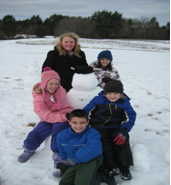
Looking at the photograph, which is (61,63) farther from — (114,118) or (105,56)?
(114,118)

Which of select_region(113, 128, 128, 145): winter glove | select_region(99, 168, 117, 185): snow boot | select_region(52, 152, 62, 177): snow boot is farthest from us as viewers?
select_region(113, 128, 128, 145): winter glove

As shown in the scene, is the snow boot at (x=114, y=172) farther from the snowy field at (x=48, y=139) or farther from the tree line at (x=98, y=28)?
the tree line at (x=98, y=28)

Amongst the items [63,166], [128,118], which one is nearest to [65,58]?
[128,118]

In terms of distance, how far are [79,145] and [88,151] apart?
0.15 m

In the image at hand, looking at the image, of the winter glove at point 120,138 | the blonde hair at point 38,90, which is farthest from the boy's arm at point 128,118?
the blonde hair at point 38,90

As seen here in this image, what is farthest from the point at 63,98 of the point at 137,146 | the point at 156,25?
the point at 156,25

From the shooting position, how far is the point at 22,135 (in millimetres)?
2564

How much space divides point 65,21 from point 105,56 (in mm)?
39623

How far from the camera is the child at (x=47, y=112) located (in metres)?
2.04

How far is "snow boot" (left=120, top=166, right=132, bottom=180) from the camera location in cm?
176

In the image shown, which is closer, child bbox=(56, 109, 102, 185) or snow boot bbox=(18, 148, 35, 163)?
child bbox=(56, 109, 102, 185)

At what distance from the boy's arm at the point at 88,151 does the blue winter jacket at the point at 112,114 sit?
14.5 inches

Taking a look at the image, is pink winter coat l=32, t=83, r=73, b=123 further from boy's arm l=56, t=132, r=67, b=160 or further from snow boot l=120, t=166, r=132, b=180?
snow boot l=120, t=166, r=132, b=180

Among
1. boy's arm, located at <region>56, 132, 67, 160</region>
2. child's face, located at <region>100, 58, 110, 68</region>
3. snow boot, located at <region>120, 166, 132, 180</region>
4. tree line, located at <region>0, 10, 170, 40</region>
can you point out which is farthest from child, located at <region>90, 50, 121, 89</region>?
tree line, located at <region>0, 10, 170, 40</region>
